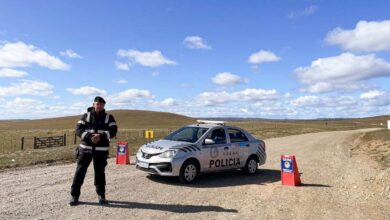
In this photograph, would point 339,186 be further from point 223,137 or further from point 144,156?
point 144,156

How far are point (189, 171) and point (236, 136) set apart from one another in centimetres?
253

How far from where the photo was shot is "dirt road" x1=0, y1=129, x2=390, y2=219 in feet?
27.8

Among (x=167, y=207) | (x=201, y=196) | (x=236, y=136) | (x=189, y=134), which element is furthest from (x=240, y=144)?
(x=167, y=207)

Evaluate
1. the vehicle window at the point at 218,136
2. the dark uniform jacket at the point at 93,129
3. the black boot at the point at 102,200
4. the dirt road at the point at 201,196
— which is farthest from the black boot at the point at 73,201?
the vehicle window at the point at 218,136

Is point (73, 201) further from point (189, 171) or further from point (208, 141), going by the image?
point (208, 141)

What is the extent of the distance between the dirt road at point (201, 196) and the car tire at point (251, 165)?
0.24 metres

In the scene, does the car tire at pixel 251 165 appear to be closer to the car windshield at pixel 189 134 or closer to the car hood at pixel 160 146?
the car windshield at pixel 189 134

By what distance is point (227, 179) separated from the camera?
43.5 feet

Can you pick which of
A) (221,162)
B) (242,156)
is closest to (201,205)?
(221,162)

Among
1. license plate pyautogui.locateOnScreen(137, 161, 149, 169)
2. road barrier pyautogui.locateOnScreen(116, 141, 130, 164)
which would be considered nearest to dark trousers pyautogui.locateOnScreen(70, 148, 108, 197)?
license plate pyautogui.locateOnScreen(137, 161, 149, 169)

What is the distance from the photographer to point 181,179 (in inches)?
472

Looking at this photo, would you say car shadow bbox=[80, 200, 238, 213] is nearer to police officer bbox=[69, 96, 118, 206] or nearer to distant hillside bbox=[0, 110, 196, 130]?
police officer bbox=[69, 96, 118, 206]

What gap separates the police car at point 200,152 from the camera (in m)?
11.9

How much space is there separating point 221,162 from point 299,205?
406 cm
